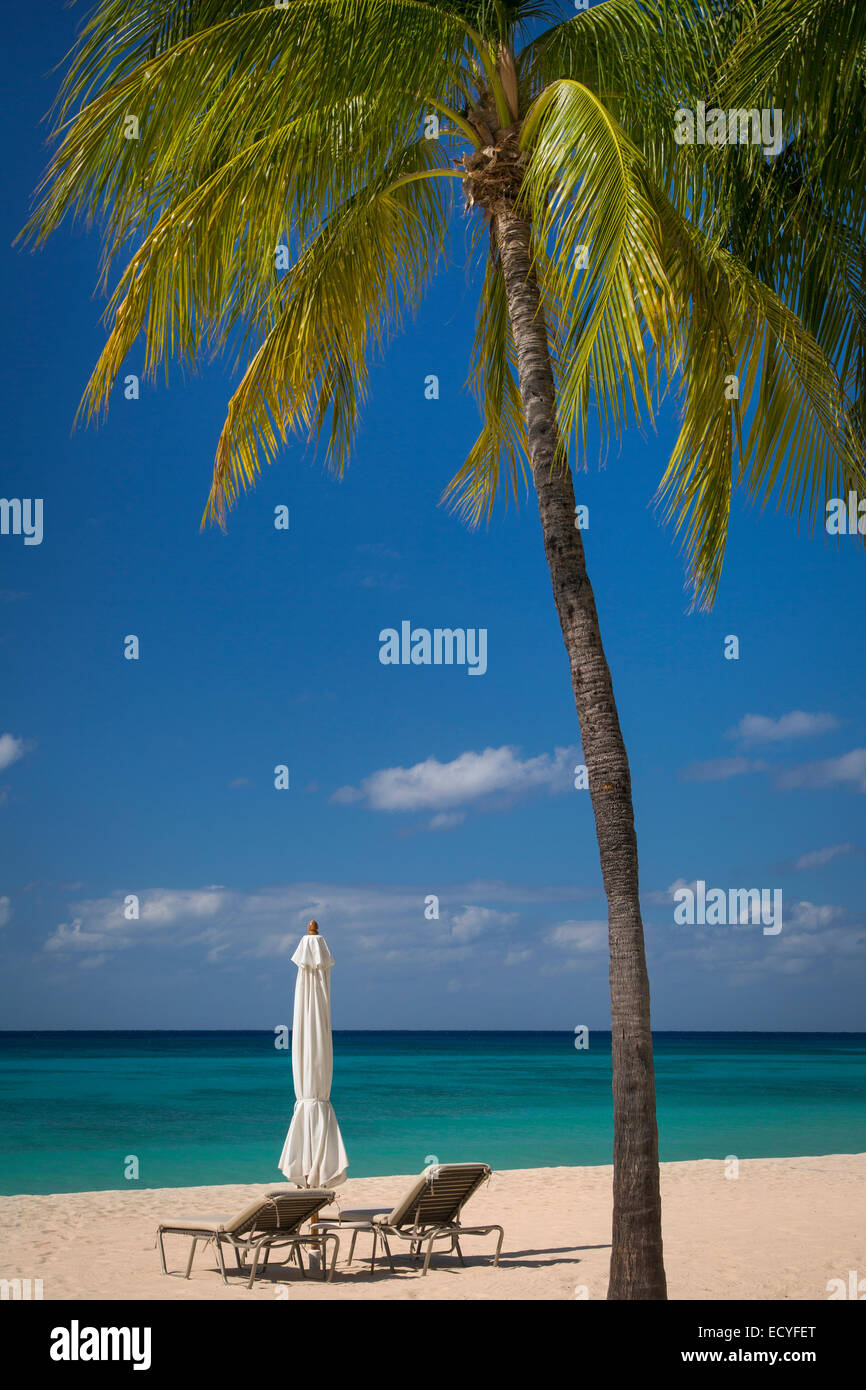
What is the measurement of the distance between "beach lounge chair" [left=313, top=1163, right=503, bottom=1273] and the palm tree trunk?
197 centimetres

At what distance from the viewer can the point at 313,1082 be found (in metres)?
8.35

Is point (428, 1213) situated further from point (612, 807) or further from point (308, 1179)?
point (612, 807)

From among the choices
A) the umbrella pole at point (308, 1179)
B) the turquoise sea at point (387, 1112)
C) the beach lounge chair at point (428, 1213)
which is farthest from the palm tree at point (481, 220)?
the turquoise sea at point (387, 1112)

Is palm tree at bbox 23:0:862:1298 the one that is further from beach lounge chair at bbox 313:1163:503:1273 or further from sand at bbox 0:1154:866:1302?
sand at bbox 0:1154:866:1302

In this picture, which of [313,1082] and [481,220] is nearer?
[481,220]

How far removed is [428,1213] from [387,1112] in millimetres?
24137

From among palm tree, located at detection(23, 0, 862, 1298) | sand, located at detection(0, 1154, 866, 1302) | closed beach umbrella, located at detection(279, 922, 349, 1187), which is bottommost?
sand, located at detection(0, 1154, 866, 1302)

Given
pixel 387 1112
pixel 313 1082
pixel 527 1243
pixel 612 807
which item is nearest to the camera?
pixel 612 807

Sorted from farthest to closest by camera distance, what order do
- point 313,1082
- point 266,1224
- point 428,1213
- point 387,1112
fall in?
point 387,1112 < point 313,1082 < point 428,1213 < point 266,1224

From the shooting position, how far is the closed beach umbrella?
8.21 meters

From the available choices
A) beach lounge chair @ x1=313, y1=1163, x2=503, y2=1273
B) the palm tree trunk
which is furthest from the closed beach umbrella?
the palm tree trunk

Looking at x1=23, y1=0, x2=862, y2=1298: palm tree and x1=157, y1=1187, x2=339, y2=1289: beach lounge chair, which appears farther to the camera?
x1=157, y1=1187, x2=339, y2=1289: beach lounge chair

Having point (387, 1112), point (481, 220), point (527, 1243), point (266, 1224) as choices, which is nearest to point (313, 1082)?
point (266, 1224)
